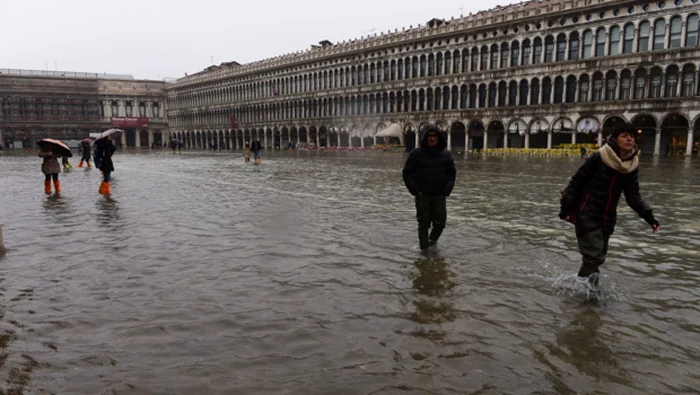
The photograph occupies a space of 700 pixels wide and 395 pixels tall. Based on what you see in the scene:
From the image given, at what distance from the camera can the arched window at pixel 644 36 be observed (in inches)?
1574

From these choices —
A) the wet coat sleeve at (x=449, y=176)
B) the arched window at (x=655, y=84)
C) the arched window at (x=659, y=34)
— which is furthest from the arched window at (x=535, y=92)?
the wet coat sleeve at (x=449, y=176)

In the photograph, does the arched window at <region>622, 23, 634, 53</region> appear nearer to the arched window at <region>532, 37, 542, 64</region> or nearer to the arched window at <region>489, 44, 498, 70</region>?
the arched window at <region>532, 37, 542, 64</region>

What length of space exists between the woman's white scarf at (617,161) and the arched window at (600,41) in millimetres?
44260

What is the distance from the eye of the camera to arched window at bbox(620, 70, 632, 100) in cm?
4122

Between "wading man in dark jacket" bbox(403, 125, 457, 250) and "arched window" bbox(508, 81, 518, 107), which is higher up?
"arched window" bbox(508, 81, 518, 107)

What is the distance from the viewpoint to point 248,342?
370cm

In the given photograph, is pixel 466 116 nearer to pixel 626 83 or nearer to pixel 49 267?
pixel 626 83

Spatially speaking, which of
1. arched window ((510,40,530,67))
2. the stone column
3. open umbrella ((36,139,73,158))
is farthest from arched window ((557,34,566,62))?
open umbrella ((36,139,73,158))

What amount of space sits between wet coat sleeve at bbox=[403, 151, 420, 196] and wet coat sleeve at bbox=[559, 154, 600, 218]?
1915mm

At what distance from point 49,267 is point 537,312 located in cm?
527

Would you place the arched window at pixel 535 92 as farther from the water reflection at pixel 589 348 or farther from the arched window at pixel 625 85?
the water reflection at pixel 589 348

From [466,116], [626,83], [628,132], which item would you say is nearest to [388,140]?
[466,116]

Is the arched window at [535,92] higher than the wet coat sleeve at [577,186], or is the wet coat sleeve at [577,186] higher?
the arched window at [535,92]

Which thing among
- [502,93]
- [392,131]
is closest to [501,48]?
[502,93]
